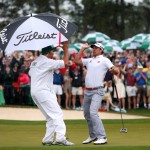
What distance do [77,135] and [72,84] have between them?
38.2ft

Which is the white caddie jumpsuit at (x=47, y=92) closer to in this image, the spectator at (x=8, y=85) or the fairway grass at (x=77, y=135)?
the fairway grass at (x=77, y=135)

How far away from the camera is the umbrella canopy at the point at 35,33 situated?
40.5 feet

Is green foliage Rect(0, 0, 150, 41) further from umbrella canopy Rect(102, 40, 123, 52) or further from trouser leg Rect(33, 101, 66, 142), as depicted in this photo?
trouser leg Rect(33, 101, 66, 142)

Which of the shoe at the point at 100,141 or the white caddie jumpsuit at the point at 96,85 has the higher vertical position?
the white caddie jumpsuit at the point at 96,85

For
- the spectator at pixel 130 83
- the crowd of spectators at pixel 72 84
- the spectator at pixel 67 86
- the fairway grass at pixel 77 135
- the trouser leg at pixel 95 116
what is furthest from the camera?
the spectator at pixel 130 83

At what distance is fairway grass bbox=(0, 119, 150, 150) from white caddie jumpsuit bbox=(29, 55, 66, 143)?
0.50 meters

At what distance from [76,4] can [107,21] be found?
12.6 m

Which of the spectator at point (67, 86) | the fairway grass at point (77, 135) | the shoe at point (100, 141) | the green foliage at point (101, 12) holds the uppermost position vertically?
the green foliage at point (101, 12)

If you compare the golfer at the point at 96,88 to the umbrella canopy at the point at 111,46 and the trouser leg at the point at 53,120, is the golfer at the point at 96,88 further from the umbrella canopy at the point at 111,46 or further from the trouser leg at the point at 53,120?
the umbrella canopy at the point at 111,46

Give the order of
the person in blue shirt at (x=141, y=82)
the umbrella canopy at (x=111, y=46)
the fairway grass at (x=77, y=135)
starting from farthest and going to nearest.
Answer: the umbrella canopy at (x=111, y=46)
the person in blue shirt at (x=141, y=82)
the fairway grass at (x=77, y=135)

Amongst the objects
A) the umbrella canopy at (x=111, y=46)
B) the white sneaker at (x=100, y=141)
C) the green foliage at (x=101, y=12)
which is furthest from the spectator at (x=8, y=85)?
the green foliage at (x=101, y=12)

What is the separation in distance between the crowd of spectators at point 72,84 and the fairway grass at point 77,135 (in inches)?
290

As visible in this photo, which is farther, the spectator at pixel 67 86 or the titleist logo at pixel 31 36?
the spectator at pixel 67 86

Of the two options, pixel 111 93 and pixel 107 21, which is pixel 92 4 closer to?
pixel 107 21
